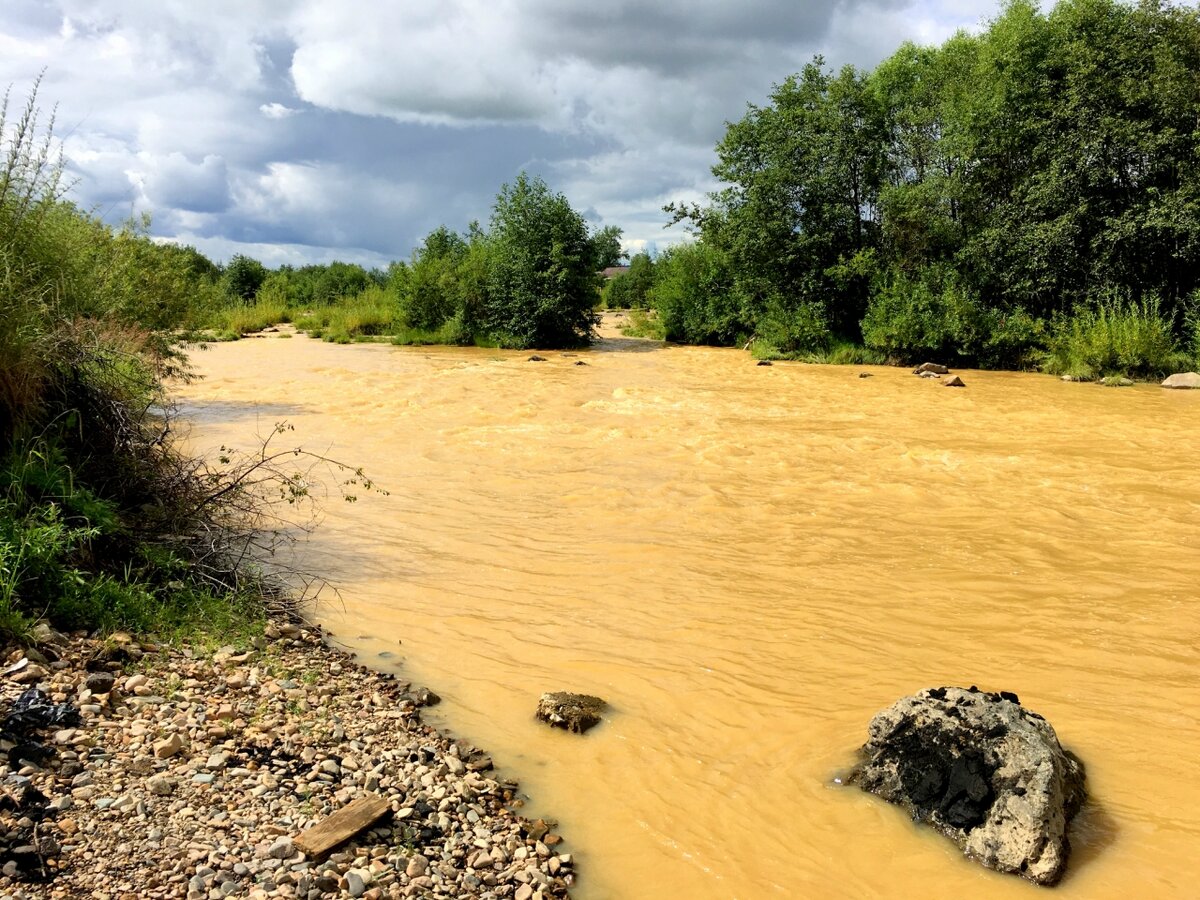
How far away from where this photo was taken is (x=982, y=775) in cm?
365

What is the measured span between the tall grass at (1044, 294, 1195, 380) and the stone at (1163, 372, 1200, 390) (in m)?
1.25

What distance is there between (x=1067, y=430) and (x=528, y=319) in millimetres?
20385

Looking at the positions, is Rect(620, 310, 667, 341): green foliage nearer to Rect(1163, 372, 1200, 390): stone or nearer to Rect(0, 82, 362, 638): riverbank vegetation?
Rect(1163, 372, 1200, 390): stone

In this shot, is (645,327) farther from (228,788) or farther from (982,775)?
(228,788)

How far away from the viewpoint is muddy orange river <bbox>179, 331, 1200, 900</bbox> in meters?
3.64

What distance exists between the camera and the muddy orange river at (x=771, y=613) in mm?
3637

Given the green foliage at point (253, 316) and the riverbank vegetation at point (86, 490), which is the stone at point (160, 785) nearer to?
the riverbank vegetation at point (86, 490)

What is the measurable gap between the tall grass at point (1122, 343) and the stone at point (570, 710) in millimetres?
21404

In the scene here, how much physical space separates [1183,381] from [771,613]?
18.6 metres

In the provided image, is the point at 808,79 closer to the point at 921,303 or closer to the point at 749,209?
the point at 749,209

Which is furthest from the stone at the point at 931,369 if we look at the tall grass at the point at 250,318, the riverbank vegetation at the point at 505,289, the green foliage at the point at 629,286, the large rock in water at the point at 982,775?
the green foliage at the point at 629,286

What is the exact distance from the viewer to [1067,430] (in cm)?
1403

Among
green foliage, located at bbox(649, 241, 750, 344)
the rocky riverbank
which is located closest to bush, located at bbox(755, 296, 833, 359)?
green foliage, located at bbox(649, 241, 750, 344)

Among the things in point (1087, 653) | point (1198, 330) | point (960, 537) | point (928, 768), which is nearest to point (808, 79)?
point (1198, 330)
